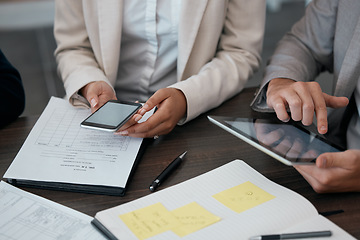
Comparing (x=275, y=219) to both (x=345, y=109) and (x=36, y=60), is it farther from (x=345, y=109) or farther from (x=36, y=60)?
(x=36, y=60)

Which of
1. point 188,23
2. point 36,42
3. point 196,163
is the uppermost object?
point 188,23

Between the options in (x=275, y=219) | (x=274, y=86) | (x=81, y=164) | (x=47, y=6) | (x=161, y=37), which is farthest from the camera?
(x=47, y=6)

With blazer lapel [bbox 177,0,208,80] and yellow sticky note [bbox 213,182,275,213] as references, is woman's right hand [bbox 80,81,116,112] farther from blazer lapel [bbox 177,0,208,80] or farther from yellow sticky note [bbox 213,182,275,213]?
yellow sticky note [bbox 213,182,275,213]

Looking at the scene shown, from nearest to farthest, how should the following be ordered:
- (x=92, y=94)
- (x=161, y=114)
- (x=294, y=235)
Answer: (x=294, y=235), (x=161, y=114), (x=92, y=94)

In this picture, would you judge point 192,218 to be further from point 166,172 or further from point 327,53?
point 327,53

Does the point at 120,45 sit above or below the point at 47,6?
above

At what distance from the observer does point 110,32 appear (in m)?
1.08

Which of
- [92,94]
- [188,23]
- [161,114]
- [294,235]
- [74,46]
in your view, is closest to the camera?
[294,235]

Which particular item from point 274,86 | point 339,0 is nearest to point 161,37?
point 274,86

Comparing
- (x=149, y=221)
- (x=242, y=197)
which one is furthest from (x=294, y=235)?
(x=149, y=221)

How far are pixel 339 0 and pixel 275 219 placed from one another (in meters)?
0.69

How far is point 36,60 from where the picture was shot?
320cm

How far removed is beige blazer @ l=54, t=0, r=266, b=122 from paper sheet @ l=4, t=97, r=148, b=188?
132 millimetres

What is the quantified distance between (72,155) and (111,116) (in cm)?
11
